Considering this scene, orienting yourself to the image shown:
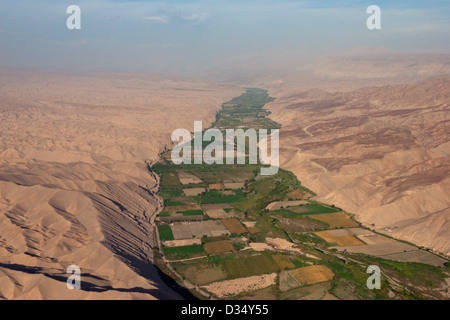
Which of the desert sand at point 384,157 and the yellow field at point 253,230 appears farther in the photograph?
the desert sand at point 384,157

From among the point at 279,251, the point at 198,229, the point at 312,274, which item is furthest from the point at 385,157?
the point at 312,274

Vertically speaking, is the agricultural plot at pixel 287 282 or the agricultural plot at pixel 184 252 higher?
the agricultural plot at pixel 184 252

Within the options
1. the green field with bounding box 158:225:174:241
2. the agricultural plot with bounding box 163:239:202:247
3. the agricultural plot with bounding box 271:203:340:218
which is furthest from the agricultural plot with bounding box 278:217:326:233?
the green field with bounding box 158:225:174:241

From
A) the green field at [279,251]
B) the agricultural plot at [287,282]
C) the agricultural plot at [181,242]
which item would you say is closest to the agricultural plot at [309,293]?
the green field at [279,251]

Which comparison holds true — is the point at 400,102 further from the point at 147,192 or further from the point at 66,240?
the point at 66,240

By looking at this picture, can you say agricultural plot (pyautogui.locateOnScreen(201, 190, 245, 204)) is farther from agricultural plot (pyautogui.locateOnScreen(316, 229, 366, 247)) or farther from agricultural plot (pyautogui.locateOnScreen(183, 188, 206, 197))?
agricultural plot (pyautogui.locateOnScreen(316, 229, 366, 247))

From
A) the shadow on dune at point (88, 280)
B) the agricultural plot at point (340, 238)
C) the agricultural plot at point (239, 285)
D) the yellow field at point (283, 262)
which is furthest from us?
the agricultural plot at point (340, 238)

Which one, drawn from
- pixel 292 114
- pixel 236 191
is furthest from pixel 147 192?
pixel 292 114

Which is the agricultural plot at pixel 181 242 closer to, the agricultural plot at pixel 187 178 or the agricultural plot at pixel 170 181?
the agricultural plot at pixel 170 181

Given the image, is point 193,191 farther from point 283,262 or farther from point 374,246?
point 374,246
